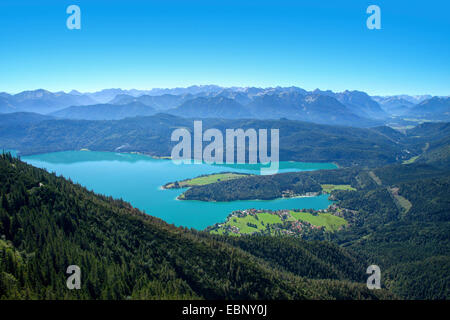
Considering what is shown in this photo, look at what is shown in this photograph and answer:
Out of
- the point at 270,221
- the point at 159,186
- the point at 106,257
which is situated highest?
the point at 106,257

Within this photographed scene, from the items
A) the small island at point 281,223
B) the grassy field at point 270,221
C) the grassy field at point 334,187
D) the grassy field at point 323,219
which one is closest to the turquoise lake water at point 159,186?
the small island at point 281,223

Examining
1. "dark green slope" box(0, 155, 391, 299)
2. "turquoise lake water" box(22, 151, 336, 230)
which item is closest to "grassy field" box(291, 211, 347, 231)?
"turquoise lake water" box(22, 151, 336, 230)

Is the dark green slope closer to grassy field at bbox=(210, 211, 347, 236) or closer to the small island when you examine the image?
the small island

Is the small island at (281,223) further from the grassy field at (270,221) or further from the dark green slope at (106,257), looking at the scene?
the dark green slope at (106,257)

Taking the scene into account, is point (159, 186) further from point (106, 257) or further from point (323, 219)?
point (106, 257)

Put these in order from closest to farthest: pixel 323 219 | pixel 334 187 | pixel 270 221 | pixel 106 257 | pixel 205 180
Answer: pixel 106 257 → pixel 270 221 → pixel 323 219 → pixel 334 187 → pixel 205 180

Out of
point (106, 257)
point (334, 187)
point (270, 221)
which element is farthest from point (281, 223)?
point (334, 187)
